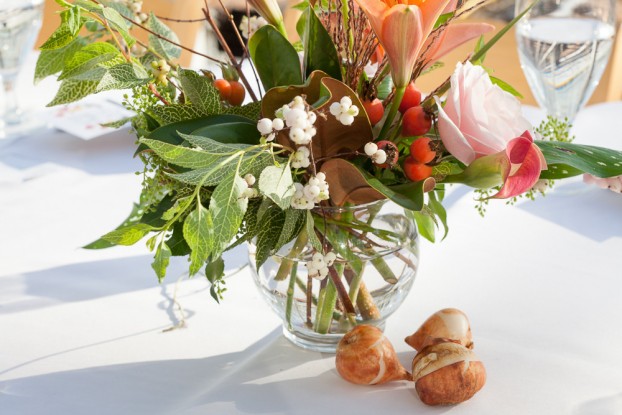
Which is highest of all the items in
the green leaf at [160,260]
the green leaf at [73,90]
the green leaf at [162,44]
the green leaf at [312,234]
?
the green leaf at [162,44]

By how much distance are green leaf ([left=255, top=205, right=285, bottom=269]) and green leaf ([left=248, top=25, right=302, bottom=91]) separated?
3.7 inches

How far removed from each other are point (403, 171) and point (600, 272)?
31 centimetres

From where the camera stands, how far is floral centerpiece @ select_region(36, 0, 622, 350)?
1.63ft

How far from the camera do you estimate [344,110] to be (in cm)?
50

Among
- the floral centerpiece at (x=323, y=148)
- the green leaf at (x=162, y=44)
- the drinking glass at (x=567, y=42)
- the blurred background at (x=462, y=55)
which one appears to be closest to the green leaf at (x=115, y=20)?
the floral centerpiece at (x=323, y=148)

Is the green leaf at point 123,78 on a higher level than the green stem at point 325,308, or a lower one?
higher

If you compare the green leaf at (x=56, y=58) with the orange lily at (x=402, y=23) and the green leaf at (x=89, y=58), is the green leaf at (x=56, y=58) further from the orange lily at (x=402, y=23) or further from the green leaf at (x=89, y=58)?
the orange lily at (x=402, y=23)

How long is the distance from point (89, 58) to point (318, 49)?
180 millimetres

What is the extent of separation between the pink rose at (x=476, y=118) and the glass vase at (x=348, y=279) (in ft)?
0.33

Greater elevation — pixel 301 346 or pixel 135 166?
pixel 135 166

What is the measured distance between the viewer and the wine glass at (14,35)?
1.04m

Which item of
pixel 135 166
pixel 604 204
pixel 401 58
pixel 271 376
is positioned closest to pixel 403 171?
pixel 401 58

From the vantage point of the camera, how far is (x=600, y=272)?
77 centimetres

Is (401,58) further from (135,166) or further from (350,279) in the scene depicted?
(135,166)
